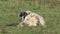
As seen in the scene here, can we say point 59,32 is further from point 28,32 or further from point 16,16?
point 16,16

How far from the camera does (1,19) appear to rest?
1265 centimetres

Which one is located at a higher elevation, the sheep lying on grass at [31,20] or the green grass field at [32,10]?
the sheep lying on grass at [31,20]

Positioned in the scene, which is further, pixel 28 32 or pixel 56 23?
pixel 56 23

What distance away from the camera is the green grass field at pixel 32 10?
427 inches

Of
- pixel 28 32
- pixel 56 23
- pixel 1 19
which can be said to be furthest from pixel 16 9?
pixel 28 32

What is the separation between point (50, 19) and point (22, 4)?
3297mm

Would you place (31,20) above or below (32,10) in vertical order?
above

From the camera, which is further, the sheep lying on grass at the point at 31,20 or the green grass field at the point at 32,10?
the sheep lying on grass at the point at 31,20

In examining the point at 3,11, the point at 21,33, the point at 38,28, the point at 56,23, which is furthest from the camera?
the point at 3,11

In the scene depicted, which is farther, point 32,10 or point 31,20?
point 32,10

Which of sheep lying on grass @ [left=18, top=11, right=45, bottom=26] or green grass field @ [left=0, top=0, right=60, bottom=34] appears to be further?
sheep lying on grass @ [left=18, top=11, right=45, bottom=26]

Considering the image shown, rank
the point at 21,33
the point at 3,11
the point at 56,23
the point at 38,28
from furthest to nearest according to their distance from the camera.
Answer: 1. the point at 3,11
2. the point at 56,23
3. the point at 38,28
4. the point at 21,33

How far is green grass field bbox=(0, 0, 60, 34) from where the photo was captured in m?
10.8

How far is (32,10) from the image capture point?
48.9ft
